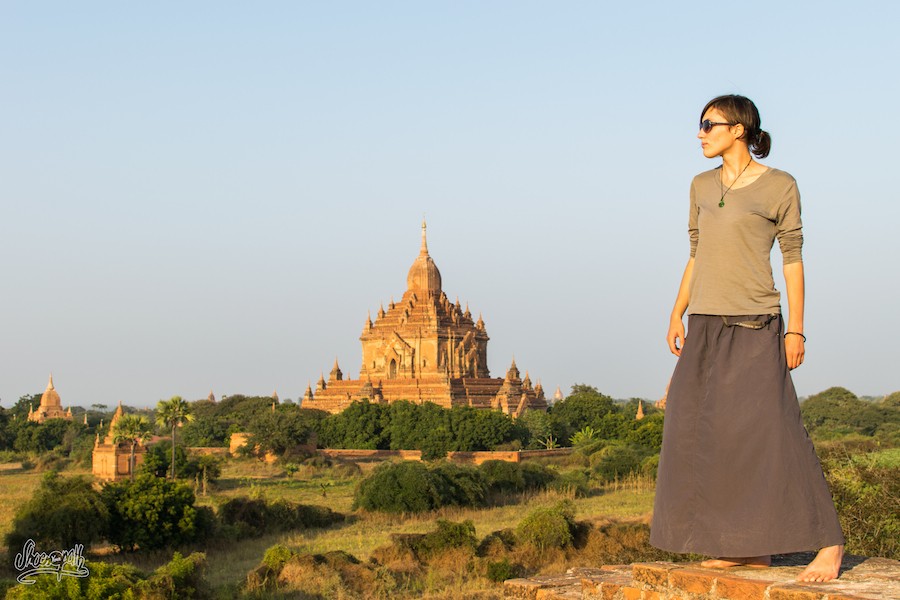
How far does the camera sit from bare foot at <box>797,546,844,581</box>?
4.99m

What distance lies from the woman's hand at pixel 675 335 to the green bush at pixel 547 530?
579 inches

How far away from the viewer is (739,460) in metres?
5.15

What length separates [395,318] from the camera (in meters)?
63.0

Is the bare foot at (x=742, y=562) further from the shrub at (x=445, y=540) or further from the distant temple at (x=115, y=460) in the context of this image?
the distant temple at (x=115, y=460)

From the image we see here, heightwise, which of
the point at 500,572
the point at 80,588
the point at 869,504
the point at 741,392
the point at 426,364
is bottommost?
the point at 500,572

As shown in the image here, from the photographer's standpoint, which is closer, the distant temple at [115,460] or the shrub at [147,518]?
the shrub at [147,518]

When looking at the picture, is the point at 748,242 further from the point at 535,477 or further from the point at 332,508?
the point at 535,477

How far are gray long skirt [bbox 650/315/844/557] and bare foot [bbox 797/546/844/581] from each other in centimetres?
5

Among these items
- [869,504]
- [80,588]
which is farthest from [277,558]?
[869,504]

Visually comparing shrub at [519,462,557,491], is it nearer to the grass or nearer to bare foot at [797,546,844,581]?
the grass

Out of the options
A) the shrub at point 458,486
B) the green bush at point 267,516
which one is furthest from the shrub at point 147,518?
the shrub at point 458,486

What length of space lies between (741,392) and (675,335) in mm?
616

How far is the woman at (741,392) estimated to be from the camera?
5074 mm

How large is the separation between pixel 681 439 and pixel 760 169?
1.49 m
